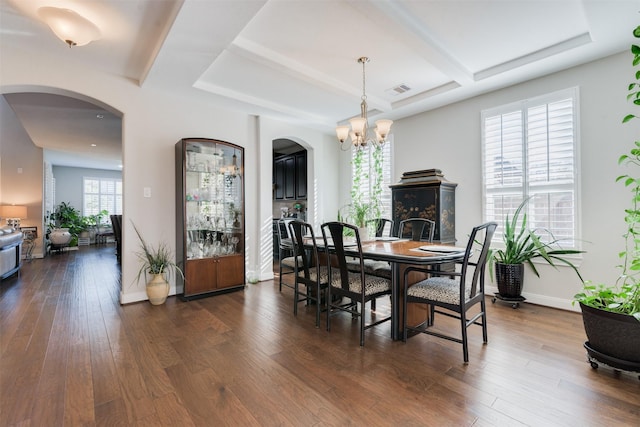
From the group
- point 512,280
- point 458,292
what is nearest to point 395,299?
point 458,292

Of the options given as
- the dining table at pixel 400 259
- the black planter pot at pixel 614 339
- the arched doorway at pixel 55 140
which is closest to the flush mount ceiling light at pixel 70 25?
the arched doorway at pixel 55 140

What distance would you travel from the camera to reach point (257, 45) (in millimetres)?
2812

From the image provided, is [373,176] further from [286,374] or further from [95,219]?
[95,219]

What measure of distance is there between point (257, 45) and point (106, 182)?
420 inches

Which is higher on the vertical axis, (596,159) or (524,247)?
(596,159)

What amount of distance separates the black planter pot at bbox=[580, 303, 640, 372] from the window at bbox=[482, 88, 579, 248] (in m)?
1.54

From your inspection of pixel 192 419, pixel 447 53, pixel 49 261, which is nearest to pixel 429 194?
pixel 447 53

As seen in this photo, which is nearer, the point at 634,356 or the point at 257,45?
the point at 634,356

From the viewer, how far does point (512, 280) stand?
3.29 metres

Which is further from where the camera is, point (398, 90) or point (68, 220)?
point (68, 220)

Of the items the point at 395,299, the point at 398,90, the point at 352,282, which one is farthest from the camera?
the point at 398,90

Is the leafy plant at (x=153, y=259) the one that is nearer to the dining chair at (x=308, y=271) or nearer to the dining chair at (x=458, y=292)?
the dining chair at (x=308, y=271)

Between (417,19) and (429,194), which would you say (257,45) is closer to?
(417,19)

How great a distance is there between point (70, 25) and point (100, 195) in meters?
10.2
